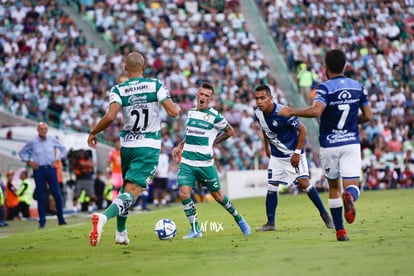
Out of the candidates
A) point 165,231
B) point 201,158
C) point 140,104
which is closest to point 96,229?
point 140,104

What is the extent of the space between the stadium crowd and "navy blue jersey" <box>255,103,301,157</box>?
17.2m

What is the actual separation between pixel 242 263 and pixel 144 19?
31.8 metres

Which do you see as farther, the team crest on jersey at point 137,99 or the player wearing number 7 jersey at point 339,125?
the team crest on jersey at point 137,99

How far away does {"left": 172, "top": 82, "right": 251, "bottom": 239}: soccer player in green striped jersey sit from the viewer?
52.5 feet

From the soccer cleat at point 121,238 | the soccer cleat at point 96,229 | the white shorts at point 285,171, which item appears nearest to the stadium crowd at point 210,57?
the white shorts at point 285,171

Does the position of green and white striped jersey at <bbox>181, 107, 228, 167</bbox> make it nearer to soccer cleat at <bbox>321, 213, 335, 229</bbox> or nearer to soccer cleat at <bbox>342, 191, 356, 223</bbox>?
soccer cleat at <bbox>321, 213, 335, 229</bbox>

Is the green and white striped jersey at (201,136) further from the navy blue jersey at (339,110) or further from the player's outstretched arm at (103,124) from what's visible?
the navy blue jersey at (339,110)

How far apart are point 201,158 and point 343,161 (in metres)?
3.47

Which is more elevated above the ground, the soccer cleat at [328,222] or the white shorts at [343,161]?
the white shorts at [343,161]

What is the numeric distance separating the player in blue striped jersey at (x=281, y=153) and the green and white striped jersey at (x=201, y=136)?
2.58 feet

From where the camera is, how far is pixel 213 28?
139 ft

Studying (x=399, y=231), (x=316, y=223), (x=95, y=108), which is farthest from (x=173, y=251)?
(x=95, y=108)

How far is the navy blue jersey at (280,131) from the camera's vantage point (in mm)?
16641

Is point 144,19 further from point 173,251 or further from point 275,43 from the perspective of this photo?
point 173,251
